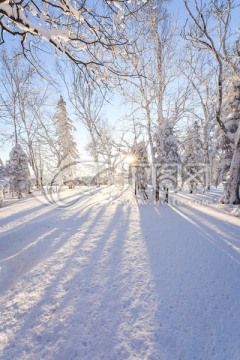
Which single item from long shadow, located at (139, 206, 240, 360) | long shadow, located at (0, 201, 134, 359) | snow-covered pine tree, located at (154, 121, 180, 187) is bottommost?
long shadow, located at (139, 206, 240, 360)

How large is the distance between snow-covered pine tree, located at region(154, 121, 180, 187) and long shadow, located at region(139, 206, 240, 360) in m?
8.68

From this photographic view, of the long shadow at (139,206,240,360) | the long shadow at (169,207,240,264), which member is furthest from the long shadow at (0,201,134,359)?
the long shadow at (169,207,240,264)

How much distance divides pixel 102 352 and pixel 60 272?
1.87 metres

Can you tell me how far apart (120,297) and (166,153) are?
1206cm

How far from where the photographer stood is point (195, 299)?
2.91m

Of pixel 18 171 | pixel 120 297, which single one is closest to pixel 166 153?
pixel 120 297

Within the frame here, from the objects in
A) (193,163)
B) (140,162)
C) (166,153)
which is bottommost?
(140,162)

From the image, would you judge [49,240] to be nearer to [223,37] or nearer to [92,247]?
[92,247]

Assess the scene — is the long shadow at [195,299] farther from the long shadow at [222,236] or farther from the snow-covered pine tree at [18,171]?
the snow-covered pine tree at [18,171]

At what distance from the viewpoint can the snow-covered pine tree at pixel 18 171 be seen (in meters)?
18.4

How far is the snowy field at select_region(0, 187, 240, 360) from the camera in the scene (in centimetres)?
212

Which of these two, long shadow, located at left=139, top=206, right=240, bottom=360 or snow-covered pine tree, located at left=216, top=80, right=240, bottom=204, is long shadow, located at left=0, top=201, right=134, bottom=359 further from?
snow-covered pine tree, located at left=216, top=80, right=240, bottom=204

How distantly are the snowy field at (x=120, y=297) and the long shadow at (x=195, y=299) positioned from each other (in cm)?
1

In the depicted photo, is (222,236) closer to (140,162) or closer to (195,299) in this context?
(195,299)
